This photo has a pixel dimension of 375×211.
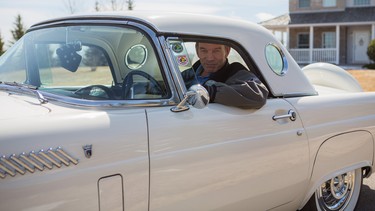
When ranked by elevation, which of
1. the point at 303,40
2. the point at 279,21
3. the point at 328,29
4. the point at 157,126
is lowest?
the point at 303,40

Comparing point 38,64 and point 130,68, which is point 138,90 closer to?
point 130,68

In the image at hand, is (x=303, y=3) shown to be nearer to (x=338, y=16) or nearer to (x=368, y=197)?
(x=338, y=16)

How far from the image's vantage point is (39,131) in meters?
1.97

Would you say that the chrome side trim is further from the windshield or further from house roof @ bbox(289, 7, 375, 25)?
house roof @ bbox(289, 7, 375, 25)

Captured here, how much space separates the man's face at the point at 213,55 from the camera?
3248 millimetres

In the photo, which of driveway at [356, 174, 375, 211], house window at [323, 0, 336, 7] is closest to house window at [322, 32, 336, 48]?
house window at [323, 0, 336, 7]

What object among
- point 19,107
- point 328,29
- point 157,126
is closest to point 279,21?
point 328,29

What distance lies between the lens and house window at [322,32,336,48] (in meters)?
30.2

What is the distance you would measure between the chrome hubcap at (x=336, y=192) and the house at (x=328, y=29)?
2610cm

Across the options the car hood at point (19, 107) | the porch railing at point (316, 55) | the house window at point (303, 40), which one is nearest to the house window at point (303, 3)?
the house window at point (303, 40)

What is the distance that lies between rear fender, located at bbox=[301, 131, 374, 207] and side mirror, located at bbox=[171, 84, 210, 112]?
48.8 inches

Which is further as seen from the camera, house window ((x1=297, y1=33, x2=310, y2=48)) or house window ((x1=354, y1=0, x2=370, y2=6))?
house window ((x1=297, y1=33, x2=310, y2=48))

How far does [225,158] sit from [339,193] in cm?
173

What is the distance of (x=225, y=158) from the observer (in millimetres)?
2619
